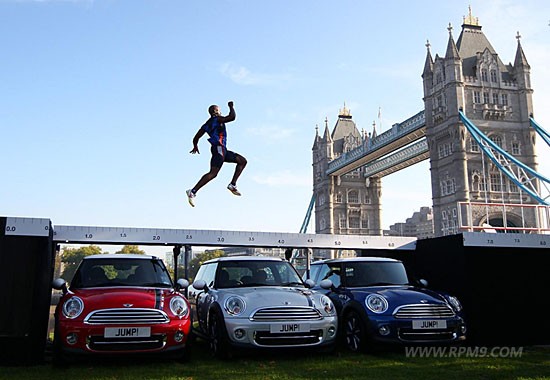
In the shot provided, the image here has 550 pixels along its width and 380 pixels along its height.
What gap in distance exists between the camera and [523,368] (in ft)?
24.9

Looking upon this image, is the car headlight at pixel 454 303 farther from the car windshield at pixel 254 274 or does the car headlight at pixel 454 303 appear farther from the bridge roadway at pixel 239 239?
the car windshield at pixel 254 274

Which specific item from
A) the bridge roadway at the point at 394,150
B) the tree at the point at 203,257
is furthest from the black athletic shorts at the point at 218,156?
the tree at the point at 203,257

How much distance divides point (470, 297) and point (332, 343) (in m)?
3.52

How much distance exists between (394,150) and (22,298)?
209ft

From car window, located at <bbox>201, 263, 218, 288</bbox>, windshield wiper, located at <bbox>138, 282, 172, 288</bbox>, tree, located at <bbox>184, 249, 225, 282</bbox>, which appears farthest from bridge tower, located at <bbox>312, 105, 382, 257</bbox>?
windshield wiper, located at <bbox>138, 282, 172, 288</bbox>

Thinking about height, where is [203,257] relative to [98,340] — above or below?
above

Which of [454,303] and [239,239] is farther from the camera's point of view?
[239,239]

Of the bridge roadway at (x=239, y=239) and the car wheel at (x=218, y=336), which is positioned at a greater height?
the bridge roadway at (x=239, y=239)

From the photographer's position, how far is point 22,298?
833 cm

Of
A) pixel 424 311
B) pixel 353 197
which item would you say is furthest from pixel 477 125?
pixel 424 311

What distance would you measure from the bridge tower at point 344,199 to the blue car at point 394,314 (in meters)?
75.2

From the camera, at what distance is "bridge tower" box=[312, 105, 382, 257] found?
3398 inches

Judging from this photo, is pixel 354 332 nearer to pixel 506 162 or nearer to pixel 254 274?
pixel 254 274

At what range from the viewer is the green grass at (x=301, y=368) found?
689 centimetres
